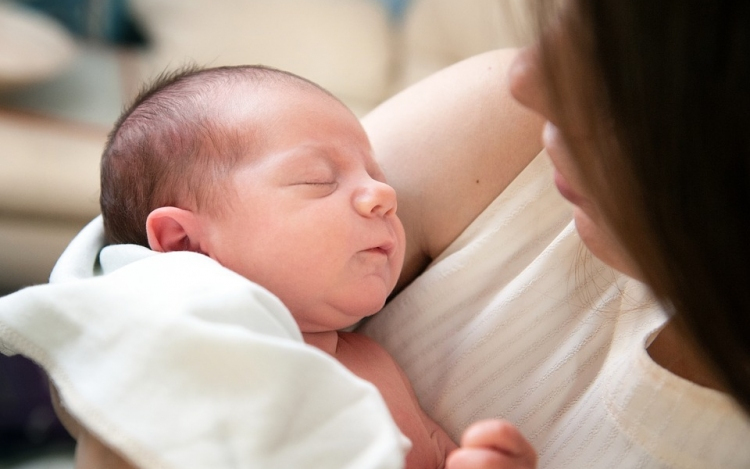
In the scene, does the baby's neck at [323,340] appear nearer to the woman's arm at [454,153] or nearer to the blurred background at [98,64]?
the woman's arm at [454,153]

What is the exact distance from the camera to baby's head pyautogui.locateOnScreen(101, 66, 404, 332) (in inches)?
27.4

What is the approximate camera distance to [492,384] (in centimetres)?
76

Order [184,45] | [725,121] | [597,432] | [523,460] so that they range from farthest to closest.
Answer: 1. [184,45]
2. [597,432]
3. [523,460]
4. [725,121]

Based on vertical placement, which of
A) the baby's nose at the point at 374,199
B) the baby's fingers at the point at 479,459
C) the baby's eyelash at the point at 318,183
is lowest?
the baby's fingers at the point at 479,459

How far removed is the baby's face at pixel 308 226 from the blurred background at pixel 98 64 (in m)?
0.53

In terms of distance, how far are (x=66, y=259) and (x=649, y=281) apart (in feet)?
1.96

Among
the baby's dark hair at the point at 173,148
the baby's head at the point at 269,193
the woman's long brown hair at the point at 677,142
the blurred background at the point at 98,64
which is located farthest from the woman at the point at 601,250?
the blurred background at the point at 98,64

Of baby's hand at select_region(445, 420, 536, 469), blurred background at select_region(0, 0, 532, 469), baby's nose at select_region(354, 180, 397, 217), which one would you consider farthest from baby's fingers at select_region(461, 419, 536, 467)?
blurred background at select_region(0, 0, 532, 469)

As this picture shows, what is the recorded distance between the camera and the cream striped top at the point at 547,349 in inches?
25.3

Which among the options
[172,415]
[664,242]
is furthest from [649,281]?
[172,415]

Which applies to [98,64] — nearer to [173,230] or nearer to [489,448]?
[173,230]

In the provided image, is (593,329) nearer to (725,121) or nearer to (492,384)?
(492,384)

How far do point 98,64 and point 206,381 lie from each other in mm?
1703

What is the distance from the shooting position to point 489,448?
54cm
